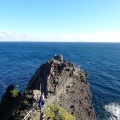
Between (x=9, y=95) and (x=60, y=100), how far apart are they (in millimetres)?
13108

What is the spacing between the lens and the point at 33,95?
3328cm

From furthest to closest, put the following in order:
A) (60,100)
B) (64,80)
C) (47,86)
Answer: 1. (64,80)
2. (47,86)
3. (60,100)

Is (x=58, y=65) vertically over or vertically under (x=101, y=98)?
over

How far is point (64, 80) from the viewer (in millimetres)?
46469

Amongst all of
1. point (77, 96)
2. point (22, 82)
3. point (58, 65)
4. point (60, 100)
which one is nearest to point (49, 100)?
point (60, 100)

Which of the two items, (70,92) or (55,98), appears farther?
(70,92)

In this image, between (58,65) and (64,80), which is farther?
(58,65)

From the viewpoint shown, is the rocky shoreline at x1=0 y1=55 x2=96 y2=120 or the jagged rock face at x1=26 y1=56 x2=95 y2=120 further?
the jagged rock face at x1=26 y1=56 x2=95 y2=120

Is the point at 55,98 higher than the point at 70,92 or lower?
higher

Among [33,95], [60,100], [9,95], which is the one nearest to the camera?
[33,95]

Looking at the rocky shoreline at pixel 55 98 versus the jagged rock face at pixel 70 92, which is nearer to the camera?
the rocky shoreline at pixel 55 98

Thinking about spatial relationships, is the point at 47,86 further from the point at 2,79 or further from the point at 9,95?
the point at 2,79

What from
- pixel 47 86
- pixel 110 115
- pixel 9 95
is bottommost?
pixel 110 115

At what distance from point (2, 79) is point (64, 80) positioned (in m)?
40.1
